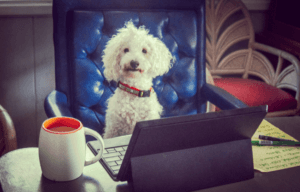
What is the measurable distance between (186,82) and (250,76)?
1213 millimetres

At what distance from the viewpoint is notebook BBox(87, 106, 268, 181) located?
519 mm

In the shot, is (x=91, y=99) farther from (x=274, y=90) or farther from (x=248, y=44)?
(x=248, y=44)

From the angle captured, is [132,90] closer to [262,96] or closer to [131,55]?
[131,55]

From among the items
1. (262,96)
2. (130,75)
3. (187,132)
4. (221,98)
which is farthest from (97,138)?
(262,96)

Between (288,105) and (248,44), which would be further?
(248,44)

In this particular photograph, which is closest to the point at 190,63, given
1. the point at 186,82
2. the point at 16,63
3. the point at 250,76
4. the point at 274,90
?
the point at 186,82

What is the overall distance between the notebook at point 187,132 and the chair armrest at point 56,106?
37cm

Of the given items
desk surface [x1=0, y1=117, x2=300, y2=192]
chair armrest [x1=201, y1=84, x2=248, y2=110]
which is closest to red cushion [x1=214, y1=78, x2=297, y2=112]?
chair armrest [x1=201, y1=84, x2=248, y2=110]

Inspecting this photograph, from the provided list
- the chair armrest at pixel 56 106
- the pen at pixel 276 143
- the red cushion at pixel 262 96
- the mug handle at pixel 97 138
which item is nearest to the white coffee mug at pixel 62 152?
the mug handle at pixel 97 138

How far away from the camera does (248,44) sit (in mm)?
2188

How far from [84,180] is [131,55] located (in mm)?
616

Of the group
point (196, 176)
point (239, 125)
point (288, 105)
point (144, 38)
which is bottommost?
point (288, 105)

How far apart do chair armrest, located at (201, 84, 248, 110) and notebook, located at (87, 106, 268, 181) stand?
42 cm

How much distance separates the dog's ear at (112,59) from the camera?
3.72 feet
